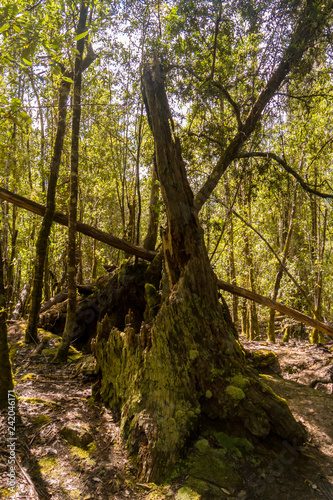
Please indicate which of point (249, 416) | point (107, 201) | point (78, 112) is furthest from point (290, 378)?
point (107, 201)

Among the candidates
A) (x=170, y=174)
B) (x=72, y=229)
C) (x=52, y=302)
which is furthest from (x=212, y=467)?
(x=52, y=302)

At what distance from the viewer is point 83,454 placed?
3436mm

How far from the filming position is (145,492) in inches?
118

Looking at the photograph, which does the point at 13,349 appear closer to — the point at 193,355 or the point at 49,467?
the point at 49,467

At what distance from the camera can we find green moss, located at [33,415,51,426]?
3821 mm

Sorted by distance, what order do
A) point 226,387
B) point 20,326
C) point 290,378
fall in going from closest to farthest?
point 226,387 → point 290,378 → point 20,326

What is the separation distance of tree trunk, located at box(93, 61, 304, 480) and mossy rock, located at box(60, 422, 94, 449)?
0.44 metres

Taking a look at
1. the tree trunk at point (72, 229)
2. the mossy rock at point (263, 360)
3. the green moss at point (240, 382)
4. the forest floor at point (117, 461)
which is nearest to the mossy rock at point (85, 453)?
the forest floor at point (117, 461)

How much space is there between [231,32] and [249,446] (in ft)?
26.4

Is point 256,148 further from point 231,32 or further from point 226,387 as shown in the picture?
point 226,387

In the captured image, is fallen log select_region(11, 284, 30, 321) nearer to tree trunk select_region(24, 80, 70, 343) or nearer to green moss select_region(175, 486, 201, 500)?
tree trunk select_region(24, 80, 70, 343)

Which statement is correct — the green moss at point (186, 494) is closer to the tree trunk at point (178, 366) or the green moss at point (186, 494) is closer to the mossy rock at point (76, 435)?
the tree trunk at point (178, 366)

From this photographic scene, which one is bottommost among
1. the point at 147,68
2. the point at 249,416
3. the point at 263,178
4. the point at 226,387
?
the point at 249,416

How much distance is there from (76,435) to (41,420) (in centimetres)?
59
